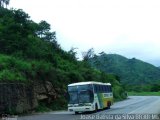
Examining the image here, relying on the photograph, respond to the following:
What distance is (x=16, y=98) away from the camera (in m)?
40.7

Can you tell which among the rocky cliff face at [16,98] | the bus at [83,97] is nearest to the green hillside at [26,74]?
the rocky cliff face at [16,98]

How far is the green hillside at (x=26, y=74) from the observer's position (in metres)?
Answer: 40.8

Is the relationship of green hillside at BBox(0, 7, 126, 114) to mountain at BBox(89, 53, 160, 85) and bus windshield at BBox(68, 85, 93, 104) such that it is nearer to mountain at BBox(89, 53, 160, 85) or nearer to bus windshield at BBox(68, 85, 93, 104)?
bus windshield at BBox(68, 85, 93, 104)

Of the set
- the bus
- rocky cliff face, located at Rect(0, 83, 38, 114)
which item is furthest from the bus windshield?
rocky cliff face, located at Rect(0, 83, 38, 114)

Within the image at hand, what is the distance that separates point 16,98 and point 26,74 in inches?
239

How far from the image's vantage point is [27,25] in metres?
59.9

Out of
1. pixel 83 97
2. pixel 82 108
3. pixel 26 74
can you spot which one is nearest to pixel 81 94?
pixel 83 97

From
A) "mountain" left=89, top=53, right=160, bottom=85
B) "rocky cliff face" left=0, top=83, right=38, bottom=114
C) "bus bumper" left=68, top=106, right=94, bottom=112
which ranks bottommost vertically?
"bus bumper" left=68, top=106, right=94, bottom=112

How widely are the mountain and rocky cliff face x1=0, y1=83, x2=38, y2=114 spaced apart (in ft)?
323

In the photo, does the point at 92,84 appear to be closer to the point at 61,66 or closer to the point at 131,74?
the point at 61,66

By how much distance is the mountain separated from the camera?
14962cm

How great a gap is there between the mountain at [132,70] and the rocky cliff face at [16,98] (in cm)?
9855

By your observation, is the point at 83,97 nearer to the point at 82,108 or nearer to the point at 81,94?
the point at 81,94

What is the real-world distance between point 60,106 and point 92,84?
1376cm
